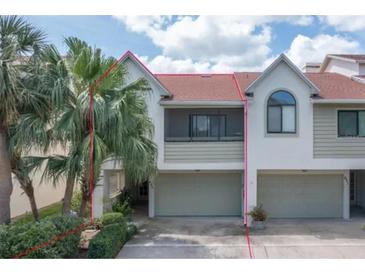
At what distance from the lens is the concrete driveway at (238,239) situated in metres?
9.23

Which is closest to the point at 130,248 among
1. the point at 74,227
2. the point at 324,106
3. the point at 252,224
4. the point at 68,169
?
the point at 74,227

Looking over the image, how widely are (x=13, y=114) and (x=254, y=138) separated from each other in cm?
922

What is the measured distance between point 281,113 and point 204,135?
12.2 feet

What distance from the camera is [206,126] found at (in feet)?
46.9

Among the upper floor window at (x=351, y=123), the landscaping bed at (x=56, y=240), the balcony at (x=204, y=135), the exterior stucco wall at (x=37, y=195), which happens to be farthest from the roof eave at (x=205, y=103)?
the landscaping bed at (x=56, y=240)

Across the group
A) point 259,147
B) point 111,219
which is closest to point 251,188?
point 259,147

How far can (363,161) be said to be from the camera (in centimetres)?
1278

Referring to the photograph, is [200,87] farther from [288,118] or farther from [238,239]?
[238,239]

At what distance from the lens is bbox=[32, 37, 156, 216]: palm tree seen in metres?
8.33

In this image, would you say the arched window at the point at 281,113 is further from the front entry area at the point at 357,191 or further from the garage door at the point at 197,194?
the front entry area at the point at 357,191

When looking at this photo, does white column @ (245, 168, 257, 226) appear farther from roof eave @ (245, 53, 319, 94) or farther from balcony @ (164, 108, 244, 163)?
roof eave @ (245, 53, 319, 94)

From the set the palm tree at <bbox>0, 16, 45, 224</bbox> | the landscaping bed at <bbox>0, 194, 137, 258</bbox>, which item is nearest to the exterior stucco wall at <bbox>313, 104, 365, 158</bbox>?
the landscaping bed at <bbox>0, 194, 137, 258</bbox>

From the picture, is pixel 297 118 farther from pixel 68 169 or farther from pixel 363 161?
pixel 68 169

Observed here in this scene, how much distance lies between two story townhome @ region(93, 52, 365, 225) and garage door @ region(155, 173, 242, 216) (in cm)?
5
